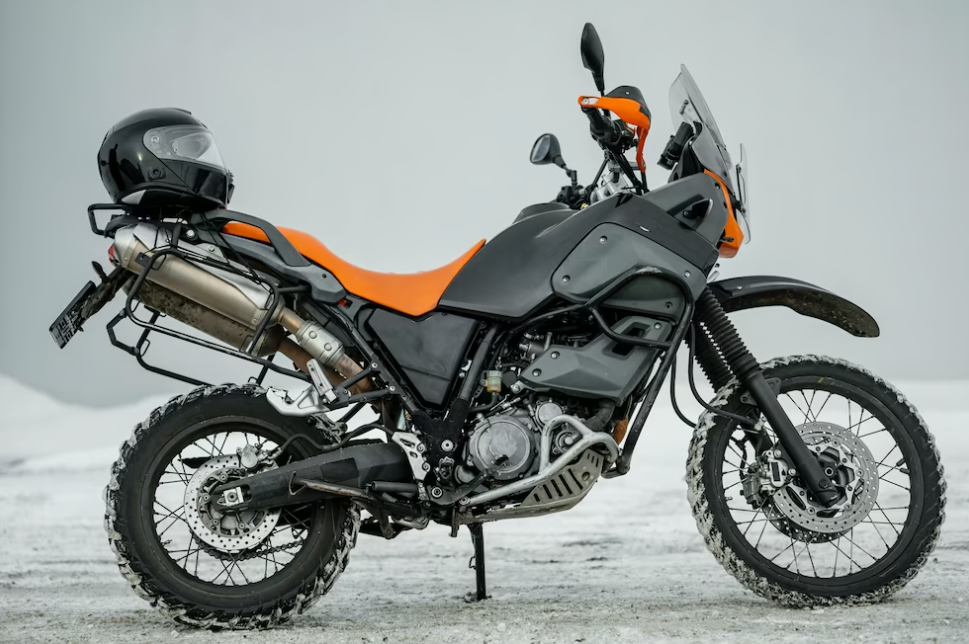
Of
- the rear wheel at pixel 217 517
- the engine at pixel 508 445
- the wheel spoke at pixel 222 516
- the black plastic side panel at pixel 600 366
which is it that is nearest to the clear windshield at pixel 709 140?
the black plastic side panel at pixel 600 366

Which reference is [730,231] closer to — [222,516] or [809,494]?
[809,494]

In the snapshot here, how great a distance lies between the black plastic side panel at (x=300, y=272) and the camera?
10.5 ft

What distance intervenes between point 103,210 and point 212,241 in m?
0.37

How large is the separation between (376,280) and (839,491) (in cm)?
164

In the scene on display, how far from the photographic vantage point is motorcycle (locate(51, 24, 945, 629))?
319 cm

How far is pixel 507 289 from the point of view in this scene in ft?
10.7

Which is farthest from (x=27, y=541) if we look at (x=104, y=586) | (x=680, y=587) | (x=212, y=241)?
(x=680, y=587)

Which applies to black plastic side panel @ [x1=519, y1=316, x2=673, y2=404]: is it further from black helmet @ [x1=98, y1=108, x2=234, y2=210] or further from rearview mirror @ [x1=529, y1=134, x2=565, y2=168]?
black helmet @ [x1=98, y1=108, x2=234, y2=210]

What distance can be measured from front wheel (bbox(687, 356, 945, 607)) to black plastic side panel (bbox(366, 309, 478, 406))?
0.87 m

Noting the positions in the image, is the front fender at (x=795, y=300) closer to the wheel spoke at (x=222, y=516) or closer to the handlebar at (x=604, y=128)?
the handlebar at (x=604, y=128)

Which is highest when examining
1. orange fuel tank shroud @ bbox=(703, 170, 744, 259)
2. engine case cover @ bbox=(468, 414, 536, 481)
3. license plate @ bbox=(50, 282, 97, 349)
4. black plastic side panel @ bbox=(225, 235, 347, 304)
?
orange fuel tank shroud @ bbox=(703, 170, 744, 259)

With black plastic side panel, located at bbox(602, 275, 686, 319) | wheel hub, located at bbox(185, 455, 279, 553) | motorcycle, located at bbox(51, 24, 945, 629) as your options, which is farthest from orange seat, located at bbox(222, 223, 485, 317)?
wheel hub, located at bbox(185, 455, 279, 553)

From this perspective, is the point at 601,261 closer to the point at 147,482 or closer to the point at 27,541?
the point at 147,482

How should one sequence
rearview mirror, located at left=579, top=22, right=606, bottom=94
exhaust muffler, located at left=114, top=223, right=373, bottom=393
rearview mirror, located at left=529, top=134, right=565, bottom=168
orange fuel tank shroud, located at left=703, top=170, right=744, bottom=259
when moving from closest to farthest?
rearview mirror, located at left=579, top=22, right=606, bottom=94 < exhaust muffler, located at left=114, top=223, right=373, bottom=393 < orange fuel tank shroud, located at left=703, top=170, right=744, bottom=259 < rearview mirror, located at left=529, top=134, right=565, bottom=168
